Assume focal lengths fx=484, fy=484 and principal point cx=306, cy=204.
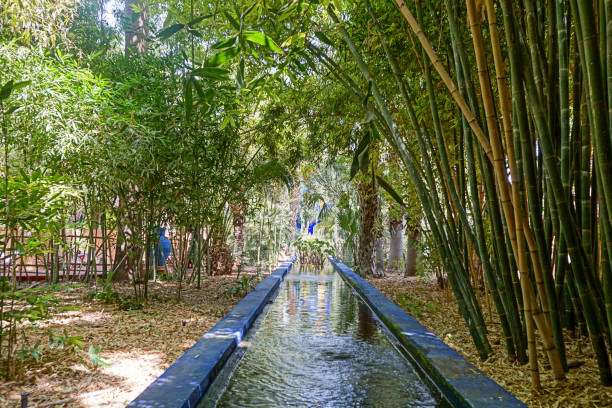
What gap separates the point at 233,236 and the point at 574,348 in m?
8.79

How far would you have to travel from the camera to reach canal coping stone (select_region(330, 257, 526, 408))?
2.12 metres

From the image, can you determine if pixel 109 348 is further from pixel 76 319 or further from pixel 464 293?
pixel 464 293

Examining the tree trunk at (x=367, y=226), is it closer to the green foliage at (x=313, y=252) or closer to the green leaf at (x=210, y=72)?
the green foliage at (x=313, y=252)

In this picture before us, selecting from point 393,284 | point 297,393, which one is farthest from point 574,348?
point 393,284

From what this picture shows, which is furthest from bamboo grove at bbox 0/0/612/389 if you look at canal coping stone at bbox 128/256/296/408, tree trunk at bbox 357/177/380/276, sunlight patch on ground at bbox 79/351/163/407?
tree trunk at bbox 357/177/380/276

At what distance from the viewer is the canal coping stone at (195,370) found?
2.03 meters

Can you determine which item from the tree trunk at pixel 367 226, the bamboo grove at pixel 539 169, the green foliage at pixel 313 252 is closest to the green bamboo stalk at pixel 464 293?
the bamboo grove at pixel 539 169

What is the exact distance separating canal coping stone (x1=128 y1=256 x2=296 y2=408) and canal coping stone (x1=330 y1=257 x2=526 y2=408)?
1227 millimetres

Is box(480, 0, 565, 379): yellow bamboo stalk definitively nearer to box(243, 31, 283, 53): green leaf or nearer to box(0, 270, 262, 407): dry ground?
box(243, 31, 283, 53): green leaf

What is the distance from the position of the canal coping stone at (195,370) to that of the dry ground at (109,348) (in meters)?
0.18

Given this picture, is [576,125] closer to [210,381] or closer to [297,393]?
[297,393]

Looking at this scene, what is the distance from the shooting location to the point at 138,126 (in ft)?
15.2

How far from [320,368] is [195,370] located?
91 cm

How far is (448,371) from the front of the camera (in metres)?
2.57
